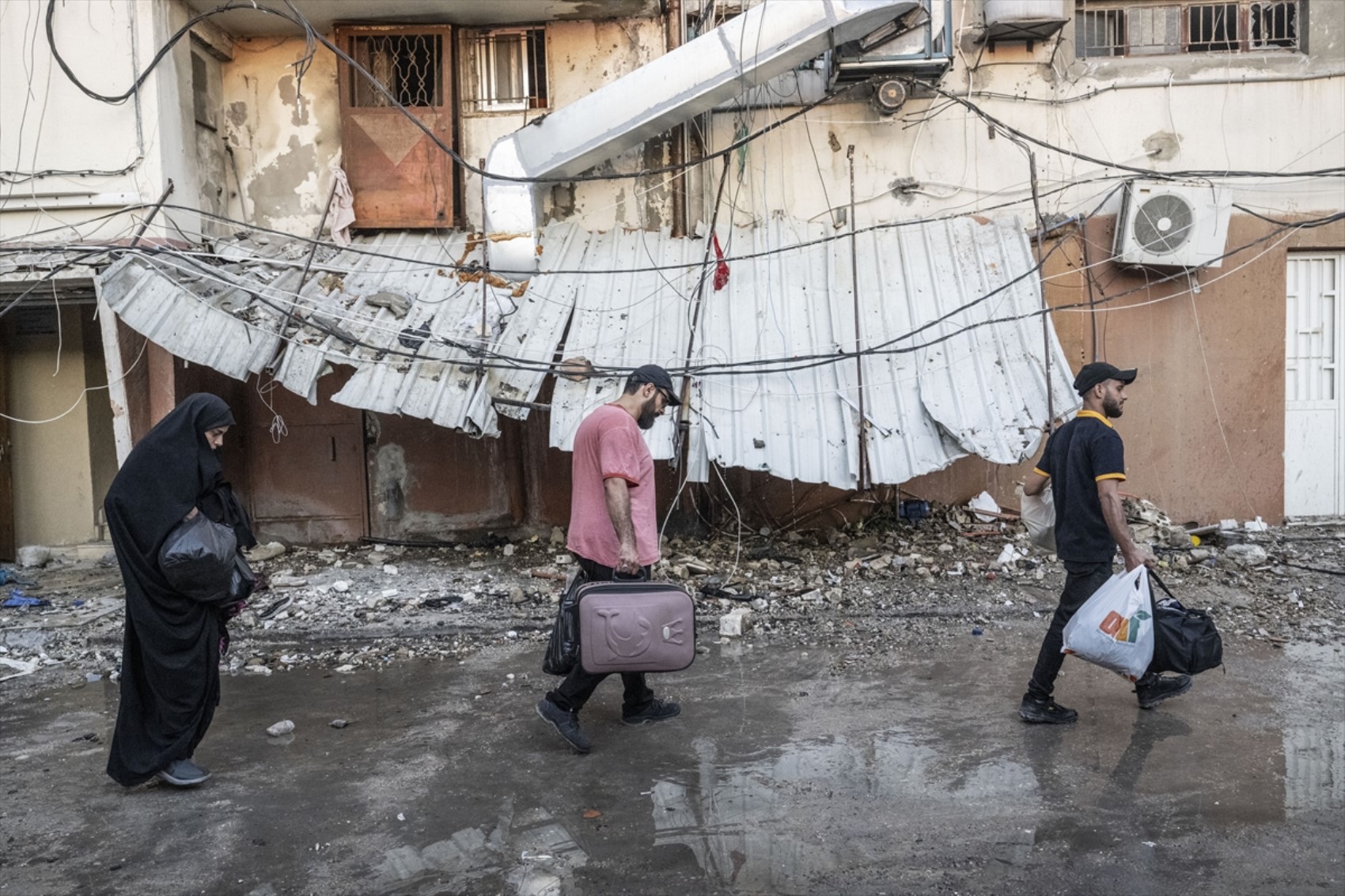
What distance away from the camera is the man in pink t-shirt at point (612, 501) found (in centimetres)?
444

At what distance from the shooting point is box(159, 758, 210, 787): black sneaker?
410 cm

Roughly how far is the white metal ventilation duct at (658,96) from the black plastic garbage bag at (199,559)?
4.29m

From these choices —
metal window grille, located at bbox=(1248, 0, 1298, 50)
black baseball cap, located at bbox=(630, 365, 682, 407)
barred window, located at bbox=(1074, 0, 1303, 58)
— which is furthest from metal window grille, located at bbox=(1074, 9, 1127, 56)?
black baseball cap, located at bbox=(630, 365, 682, 407)

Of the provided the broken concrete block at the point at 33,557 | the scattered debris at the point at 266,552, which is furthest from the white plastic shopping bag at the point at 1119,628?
the broken concrete block at the point at 33,557

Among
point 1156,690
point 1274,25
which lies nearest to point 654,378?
point 1156,690

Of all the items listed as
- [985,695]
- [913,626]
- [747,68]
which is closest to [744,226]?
[747,68]

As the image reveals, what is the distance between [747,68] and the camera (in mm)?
7488

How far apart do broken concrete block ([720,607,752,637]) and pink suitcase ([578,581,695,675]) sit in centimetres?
199

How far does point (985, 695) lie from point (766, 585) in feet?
7.49

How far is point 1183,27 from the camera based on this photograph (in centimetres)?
859

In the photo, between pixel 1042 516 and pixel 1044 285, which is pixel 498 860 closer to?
pixel 1042 516

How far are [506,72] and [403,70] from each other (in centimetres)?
86

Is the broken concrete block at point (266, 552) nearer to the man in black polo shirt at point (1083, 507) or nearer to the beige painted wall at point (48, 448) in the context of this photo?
the beige painted wall at point (48, 448)

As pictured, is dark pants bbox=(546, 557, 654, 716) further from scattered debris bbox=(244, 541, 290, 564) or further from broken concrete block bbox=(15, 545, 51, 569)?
broken concrete block bbox=(15, 545, 51, 569)
